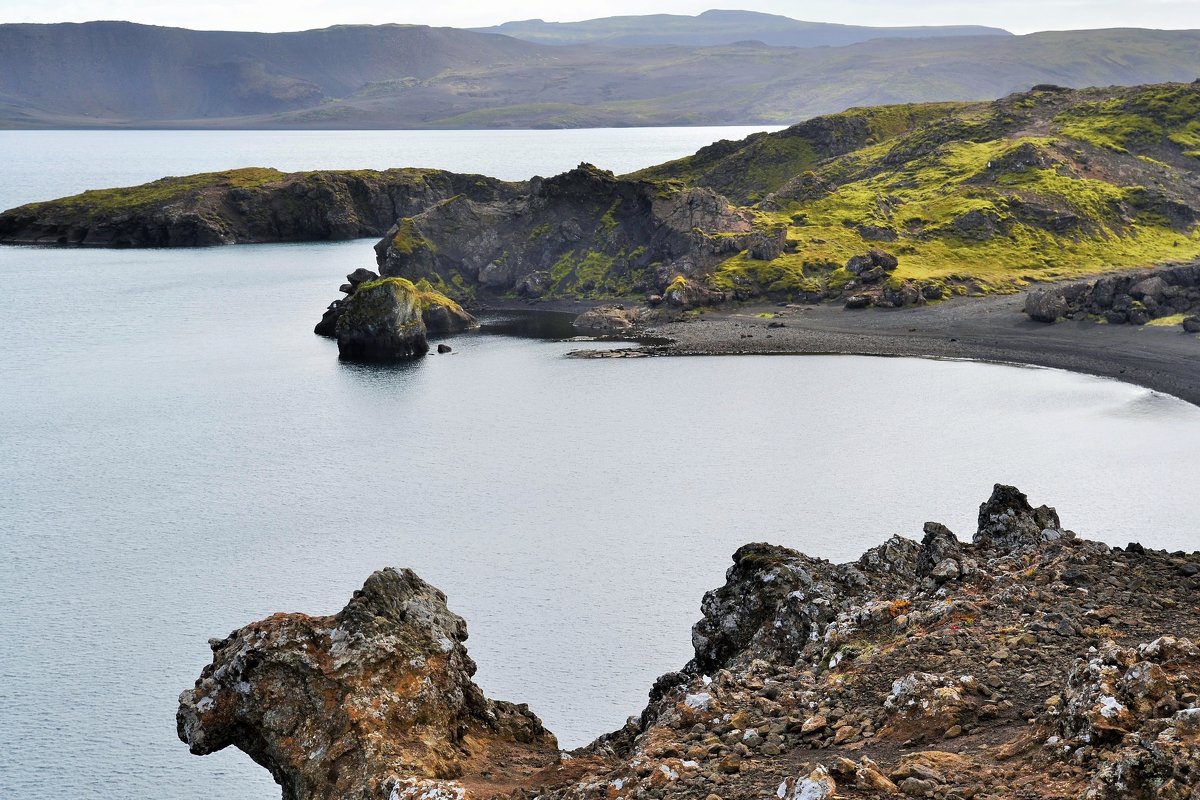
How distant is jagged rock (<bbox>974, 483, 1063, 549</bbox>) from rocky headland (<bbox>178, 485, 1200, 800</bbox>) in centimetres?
262

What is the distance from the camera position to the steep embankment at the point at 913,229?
5364 inches

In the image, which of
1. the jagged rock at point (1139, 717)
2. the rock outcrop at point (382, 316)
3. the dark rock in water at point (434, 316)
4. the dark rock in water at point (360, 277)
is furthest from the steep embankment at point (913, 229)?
the jagged rock at point (1139, 717)

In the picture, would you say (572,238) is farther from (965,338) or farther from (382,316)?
(965,338)

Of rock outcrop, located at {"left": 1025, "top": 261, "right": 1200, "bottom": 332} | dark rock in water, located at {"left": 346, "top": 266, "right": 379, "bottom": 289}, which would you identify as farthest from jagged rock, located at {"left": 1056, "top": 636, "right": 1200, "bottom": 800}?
dark rock in water, located at {"left": 346, "top": 266, "right": 379, "bottom": 289}

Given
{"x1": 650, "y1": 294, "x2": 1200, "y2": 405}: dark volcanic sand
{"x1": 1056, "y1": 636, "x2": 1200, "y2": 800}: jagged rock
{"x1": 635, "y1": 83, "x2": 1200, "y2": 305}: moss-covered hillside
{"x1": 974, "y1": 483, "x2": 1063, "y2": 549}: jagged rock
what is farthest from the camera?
{"x1": 635, "y1": 83, "x2": 1200, "y2": 305}: moss-covered hillside

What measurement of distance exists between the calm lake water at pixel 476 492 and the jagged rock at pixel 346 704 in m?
15.5

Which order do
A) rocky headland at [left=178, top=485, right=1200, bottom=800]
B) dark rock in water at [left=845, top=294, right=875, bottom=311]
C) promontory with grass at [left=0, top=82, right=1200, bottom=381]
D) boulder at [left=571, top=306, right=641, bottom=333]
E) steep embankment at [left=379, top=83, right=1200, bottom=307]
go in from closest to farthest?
1. rocky headland at [left=178, top=485, right=1200, bottom=800]
2. promontory with grass at [left=0, top=82, right=1200, bottom=381]
3. dark rock in water at [left=845, top=294, right=875, bottom=311]
4. boulder at [left=571, top=306, right=641, bottom=333]
5. steep embankment at [left=379, top=83, right=1200, bottom=307]

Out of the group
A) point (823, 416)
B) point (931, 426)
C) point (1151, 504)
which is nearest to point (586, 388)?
point (823, 416)

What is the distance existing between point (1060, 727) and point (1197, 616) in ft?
21.3

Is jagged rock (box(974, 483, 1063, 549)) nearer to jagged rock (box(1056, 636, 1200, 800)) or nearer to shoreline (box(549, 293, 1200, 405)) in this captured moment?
jagged rock (box(1056, 636, 1200, 800))

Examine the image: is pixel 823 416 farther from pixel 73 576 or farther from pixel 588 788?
pixel 588 788

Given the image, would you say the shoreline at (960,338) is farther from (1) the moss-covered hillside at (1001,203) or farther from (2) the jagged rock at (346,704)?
(2) the jagged rock at (346,704)

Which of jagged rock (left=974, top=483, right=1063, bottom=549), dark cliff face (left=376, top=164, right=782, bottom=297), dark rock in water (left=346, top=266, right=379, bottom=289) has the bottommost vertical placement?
jagged rock (left=974, top=483, right=1063, bottom=549)

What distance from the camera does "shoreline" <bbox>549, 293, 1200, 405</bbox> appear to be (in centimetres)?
9769
